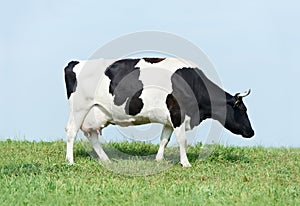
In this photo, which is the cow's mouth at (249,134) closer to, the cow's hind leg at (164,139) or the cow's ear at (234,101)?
the cow's ear at (234,101)

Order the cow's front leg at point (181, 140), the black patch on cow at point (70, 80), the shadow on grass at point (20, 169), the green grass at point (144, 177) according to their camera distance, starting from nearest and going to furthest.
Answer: the green grass at point (144, 177)
the shadow on grass at point (20, 169)
the cow's front leg at point (181, 140)
the black patch on cow at point (70, 80)

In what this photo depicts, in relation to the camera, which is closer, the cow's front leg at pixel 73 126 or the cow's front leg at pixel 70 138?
the cow's front leg at pixel 70 138

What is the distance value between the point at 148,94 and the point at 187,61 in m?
1.29

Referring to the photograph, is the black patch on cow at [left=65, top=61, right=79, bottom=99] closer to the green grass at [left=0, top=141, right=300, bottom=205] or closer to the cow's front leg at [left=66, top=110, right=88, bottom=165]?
the cow's front leg at [left=66, top=110, right=88, bottom=165]

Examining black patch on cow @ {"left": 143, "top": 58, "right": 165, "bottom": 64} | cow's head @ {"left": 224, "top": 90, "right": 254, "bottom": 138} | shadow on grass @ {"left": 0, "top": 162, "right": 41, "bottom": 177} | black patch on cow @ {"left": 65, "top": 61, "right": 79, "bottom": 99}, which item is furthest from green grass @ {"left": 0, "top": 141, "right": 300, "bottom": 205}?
black patch on cow @ {"left": 143, "top": 58, "right": 165, "bottom": 64}

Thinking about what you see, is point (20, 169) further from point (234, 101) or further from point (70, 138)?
point (234, 101)

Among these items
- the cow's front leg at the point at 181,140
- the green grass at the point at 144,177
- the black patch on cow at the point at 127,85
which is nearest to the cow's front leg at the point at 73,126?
the green grass at the point at 144,177

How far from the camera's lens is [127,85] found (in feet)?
45.0

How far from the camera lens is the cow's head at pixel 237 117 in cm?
1409

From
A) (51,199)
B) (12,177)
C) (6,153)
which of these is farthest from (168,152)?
(51,199)

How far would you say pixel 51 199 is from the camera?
29.6ft

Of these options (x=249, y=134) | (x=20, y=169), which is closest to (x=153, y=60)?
(x=249, y=134)

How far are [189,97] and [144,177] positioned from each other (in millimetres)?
2620

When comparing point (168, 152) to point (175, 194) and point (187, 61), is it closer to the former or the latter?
point (187, 61)
